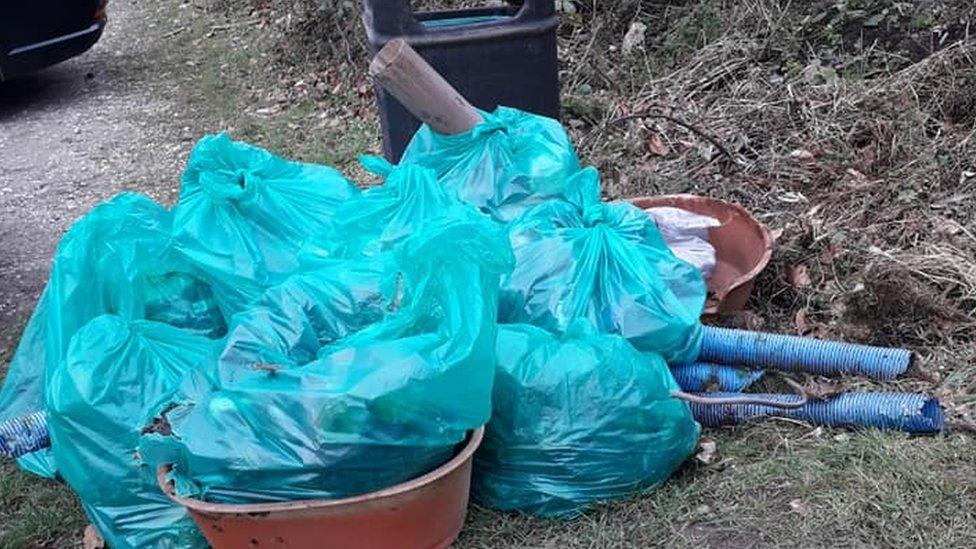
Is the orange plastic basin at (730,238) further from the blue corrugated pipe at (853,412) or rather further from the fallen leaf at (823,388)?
the blue corrugated pipe at (853,412)

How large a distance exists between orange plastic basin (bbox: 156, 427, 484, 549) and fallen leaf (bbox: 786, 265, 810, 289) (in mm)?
1456

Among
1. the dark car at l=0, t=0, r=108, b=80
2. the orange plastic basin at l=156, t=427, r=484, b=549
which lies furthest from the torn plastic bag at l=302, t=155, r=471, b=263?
the dark car at l=0, t=0, r=108, b=80

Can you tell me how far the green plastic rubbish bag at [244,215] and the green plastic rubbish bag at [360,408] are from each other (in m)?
0.58

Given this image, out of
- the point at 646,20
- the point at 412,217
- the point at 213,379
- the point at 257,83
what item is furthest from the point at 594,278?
the point at 257,83

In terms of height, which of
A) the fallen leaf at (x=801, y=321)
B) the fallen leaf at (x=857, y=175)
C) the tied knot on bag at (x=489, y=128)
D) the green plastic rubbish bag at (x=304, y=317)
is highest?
the tied knot on bag at (x=489, y=128)

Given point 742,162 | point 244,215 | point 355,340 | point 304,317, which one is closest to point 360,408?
point 355,340

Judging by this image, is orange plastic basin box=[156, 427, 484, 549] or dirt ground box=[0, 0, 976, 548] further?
dirt ground box=[0, 0, 976, 548]

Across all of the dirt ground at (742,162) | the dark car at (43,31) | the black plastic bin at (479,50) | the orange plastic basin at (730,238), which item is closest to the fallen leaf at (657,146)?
the dirt ground at (742,162)

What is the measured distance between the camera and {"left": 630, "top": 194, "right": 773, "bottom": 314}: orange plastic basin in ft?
11.3

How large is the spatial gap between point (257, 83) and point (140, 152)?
108cm

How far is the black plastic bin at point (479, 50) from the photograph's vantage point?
4.18m

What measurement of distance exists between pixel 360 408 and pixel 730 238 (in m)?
1.82

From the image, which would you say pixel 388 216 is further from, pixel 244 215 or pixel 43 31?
pixel 43 31

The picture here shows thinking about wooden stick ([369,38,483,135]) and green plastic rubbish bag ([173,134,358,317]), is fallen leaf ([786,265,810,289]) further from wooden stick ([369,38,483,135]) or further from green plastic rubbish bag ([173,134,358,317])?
green plastic rubbish bag ([173,134,358,317])
